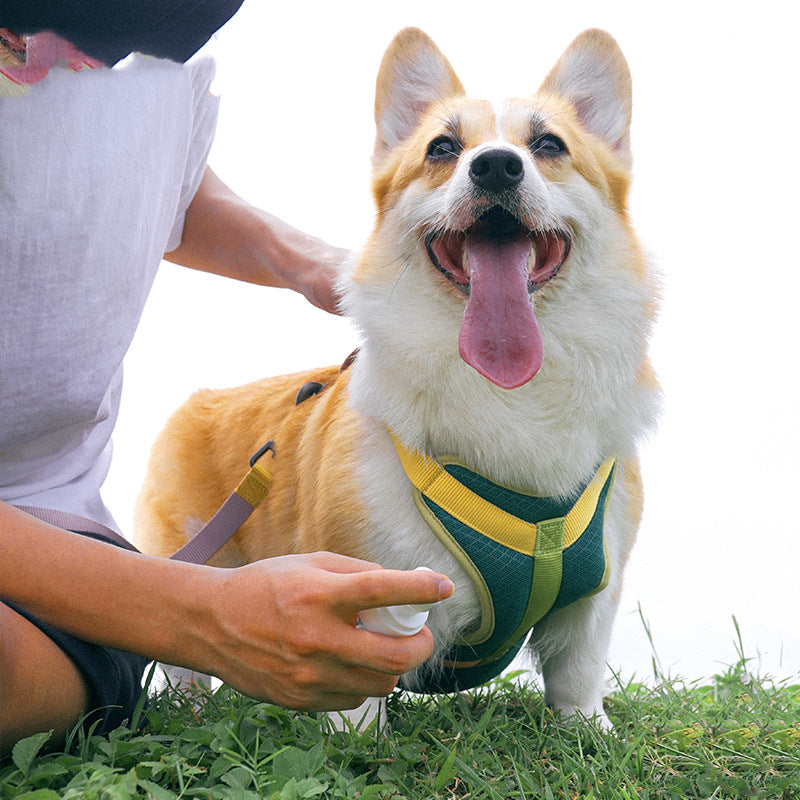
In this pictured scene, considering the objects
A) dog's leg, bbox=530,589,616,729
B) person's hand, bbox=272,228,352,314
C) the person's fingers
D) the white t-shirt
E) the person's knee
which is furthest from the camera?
person's hand, bbox=272,228,352,314

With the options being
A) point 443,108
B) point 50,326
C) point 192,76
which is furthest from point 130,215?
point 443,108

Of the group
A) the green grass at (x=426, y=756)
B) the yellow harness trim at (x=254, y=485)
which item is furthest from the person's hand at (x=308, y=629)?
the yellow harness trim at (x=254, y=485)

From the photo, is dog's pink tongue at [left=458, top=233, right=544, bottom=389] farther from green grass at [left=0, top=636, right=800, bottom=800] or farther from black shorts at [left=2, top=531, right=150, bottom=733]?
black shorts at [left=2, top=531, right=150, bottom=733]

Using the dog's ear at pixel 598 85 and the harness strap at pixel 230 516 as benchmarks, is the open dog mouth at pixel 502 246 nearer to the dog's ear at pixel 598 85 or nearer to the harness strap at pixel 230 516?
the dog's ear at pixel 598 85

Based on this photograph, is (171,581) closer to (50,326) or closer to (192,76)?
(50,326)

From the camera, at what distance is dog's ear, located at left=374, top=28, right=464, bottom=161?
2.23m

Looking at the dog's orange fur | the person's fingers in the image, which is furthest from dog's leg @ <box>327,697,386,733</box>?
the person's fingers

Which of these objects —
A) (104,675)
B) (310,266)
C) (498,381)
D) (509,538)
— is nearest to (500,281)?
(498,381)

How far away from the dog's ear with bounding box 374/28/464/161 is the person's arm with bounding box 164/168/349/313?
327 mm

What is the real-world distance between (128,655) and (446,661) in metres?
0.72

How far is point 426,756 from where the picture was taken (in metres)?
1.72

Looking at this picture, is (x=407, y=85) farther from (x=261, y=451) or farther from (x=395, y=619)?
(x=395, y=619)

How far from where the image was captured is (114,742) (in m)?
1.58

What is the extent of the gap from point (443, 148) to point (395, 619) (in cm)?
120
